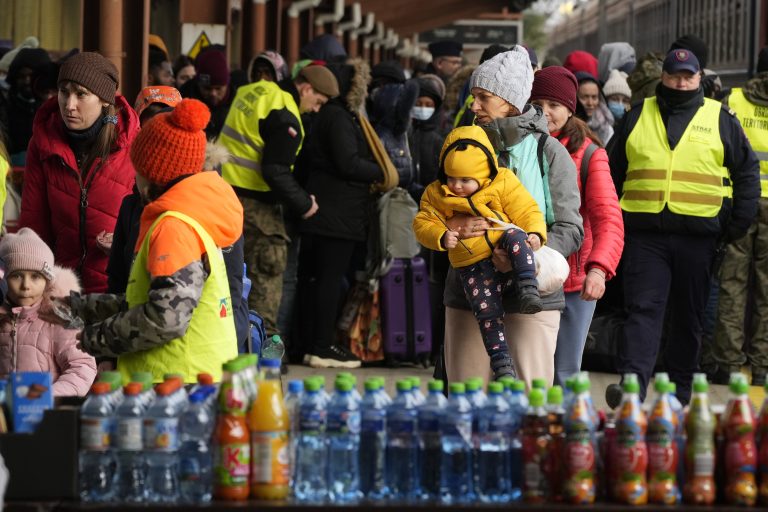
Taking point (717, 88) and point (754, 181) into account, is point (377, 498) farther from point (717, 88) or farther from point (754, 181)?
point (717, 88)

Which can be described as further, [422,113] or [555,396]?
[422,113]

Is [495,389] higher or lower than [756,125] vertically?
lower

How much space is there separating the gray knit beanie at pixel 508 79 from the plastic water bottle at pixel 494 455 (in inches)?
92.0

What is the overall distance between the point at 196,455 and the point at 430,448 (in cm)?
63

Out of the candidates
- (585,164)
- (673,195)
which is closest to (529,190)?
(585,164)

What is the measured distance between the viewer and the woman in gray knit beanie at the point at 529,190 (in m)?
6.25

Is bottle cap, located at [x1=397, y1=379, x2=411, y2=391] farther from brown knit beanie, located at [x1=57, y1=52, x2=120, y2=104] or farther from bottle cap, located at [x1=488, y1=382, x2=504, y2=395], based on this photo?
brown knit beanie, located at [x1=57, y1=52, x2=120, y2=104]

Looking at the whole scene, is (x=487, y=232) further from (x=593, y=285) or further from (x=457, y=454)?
(x=457, y=454)

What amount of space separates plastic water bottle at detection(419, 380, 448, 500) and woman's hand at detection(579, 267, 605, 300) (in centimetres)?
238

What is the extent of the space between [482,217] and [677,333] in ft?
10.4

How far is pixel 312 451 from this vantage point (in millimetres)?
4188

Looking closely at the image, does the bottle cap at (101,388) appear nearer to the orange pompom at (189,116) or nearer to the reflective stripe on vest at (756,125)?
the orange pompom at (189,116)

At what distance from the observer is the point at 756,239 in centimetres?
1033

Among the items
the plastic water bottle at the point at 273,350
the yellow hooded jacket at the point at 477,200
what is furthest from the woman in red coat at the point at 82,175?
the yellow hooded jacket at the point at 477,200
